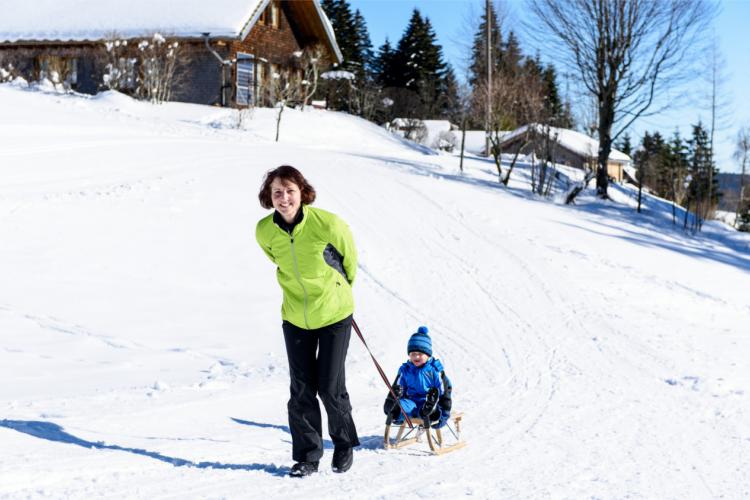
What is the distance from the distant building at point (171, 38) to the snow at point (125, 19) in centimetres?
4

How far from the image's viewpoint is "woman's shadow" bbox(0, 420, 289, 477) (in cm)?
444

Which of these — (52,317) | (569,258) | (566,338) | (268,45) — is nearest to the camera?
(52,317)

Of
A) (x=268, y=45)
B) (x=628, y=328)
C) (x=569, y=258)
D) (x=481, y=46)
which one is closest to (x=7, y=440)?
(x=628, y=328)

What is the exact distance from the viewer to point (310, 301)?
4148mm

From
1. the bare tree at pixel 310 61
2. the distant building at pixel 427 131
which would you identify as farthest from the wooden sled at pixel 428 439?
the distant building at pixel 427 131

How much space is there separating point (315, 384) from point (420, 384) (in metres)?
1.01

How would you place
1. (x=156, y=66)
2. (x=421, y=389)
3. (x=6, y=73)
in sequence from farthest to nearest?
(x=6, y=73), (x=156, y=66), (x=421, y=389)

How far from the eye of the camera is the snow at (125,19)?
29578 millimetres

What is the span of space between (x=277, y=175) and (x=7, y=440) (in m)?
2.31

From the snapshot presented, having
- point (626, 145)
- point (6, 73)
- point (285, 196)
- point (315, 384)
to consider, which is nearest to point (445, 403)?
point (315, 384)

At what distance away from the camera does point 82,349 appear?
7.21 m

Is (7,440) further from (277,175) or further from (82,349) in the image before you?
(82,349)

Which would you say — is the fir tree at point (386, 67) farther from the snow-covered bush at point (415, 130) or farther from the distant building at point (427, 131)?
the snow-covered bush at point (415, 130)

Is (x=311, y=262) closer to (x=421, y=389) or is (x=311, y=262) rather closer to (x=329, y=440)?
(x=421, y=389)
